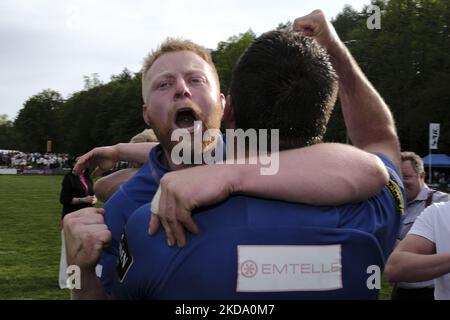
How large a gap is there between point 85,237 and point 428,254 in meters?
1.82

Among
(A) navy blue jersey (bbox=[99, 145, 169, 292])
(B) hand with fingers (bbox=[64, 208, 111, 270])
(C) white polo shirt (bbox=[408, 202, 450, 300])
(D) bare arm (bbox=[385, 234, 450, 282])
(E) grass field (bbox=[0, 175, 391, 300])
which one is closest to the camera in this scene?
(B) hand with fingers (bbox=[64, 208, 111, 270])

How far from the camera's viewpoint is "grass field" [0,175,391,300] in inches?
309

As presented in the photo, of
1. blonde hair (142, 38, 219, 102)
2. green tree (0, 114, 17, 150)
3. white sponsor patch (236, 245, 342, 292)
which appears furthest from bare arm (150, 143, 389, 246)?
green tree (0, 114, 17, 150)

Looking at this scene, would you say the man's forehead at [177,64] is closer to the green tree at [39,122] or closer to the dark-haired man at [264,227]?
the dark-haired man at [264,227]

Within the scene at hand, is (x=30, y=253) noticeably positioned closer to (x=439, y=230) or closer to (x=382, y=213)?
(x=439, y=230)

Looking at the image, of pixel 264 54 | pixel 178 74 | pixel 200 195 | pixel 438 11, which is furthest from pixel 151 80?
pixel 438 11

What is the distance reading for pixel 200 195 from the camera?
1.54 metres

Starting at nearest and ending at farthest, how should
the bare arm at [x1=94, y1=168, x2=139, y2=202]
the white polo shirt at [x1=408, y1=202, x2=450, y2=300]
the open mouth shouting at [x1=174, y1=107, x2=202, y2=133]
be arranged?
the open mouth shouting at [x1=174, y1=107, x2=202, y2=133], the white polo shirt at [x1=408, y1=202, x2=450, y2=300], the bare arm at [x1=94, y1=168, x2=139, y2=202]

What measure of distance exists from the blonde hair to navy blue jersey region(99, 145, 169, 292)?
362 mm

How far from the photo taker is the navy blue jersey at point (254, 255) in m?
1.55

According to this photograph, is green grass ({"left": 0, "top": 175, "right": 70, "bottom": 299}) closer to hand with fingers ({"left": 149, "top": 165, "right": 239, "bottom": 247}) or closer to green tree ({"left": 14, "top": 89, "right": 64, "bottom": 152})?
hand with fingers ({"left": 149, "top": 165, "right": 239, "bottom": 247})

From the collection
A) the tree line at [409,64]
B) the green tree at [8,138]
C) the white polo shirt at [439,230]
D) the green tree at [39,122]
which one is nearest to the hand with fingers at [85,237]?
the white polo shirt at [439,230]
